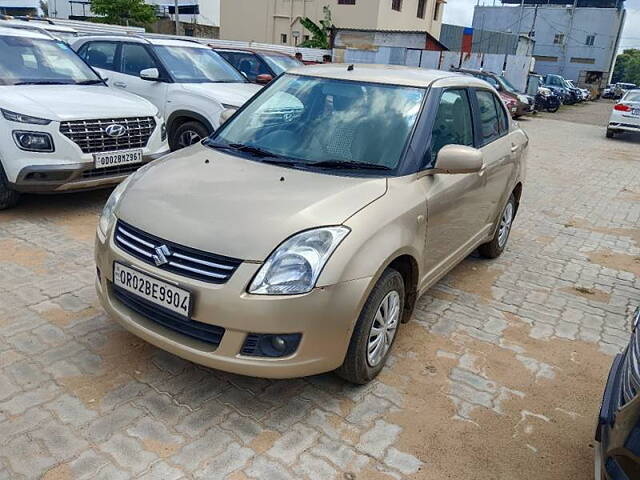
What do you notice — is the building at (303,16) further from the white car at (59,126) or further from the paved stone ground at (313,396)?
the paved stone ground at (313,396)

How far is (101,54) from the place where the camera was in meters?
8.30

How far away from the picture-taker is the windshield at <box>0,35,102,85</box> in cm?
566

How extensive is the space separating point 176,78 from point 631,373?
699 cm

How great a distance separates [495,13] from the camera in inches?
2440

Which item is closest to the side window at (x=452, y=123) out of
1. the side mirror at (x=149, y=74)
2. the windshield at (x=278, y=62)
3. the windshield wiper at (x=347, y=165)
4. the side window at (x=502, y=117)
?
the windshield wiper at (x=347, y=165)

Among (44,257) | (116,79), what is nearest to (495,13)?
(116,79)

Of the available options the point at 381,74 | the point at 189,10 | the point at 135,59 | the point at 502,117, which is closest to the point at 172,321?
the point at 381,74

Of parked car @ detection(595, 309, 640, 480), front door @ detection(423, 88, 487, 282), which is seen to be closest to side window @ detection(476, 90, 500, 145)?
front door @ detection(423, 88, 487, 282)

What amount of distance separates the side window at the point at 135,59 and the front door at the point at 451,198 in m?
5.34

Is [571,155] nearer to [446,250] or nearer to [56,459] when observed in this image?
[446,250]

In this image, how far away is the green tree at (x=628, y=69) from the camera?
10150 cm

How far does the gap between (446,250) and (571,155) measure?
10.8 m

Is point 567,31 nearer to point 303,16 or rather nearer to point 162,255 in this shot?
point 303,16

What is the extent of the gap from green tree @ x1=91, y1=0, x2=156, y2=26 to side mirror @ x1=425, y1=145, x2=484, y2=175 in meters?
39.0
